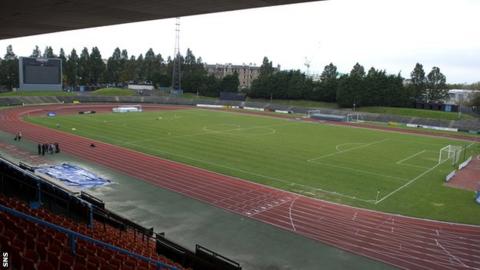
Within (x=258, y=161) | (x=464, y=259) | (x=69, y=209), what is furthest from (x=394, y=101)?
(x=69, y=209)

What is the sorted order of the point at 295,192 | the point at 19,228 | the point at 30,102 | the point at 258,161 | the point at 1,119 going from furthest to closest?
the point at 30,102 → the point at 1,119 → the point at 258,161 → the point at 295,192 → the point at 19,228

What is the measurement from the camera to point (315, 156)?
3578cm

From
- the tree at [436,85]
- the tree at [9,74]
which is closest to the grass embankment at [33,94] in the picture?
the tree at [9,74]

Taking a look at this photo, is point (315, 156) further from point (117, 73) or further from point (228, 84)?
point (117, 73)

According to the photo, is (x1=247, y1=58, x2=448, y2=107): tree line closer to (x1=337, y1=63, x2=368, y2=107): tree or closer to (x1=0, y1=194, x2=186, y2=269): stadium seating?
(x1=337, y1=63, x2=368, y2=107): tree

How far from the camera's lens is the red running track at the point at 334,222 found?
16500 millimetres

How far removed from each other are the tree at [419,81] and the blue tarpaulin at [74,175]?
8685 cm

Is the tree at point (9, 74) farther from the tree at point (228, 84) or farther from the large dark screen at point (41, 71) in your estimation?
the tree at point (228, 84)

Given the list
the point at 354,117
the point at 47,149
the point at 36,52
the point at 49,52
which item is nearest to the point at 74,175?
the point at 47,149

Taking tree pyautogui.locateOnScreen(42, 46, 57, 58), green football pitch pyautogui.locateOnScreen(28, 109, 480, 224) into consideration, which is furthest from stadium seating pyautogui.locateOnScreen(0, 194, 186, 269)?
tree pyautogui.locateOnScreen(42, 46, 57, 58)

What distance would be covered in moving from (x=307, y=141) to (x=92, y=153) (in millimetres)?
23668

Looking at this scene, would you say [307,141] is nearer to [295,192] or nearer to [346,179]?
[346,179]

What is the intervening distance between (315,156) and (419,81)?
233 feet

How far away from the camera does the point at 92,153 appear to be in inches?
1291
